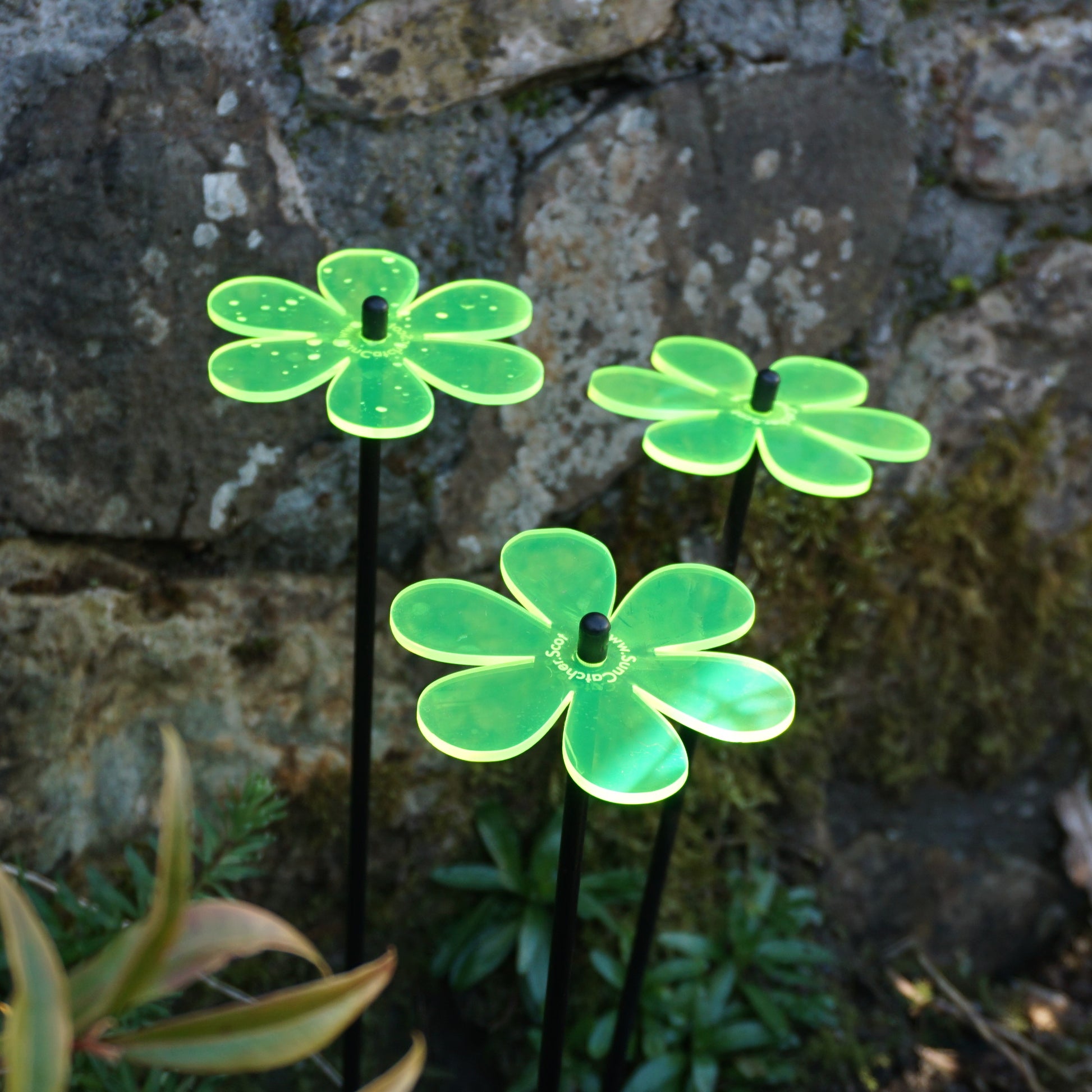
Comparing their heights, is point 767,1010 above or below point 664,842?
below

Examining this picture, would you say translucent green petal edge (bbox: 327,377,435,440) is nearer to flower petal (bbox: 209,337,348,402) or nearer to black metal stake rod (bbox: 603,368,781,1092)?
flower petal (bbox: 209,337,348,402)

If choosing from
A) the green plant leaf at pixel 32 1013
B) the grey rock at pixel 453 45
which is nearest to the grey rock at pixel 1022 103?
the grey rock at pixel 453 45

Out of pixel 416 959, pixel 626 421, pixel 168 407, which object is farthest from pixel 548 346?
pixel 416 959

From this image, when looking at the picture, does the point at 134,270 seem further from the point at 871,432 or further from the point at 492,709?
the point at 871,432

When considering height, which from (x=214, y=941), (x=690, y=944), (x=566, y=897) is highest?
(x=214, y=941)

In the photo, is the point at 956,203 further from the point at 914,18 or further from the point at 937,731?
the point at 937,731

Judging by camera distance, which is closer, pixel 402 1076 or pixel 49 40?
pixel 402 1076

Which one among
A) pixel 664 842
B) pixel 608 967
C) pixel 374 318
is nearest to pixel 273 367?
pixel 374 318
